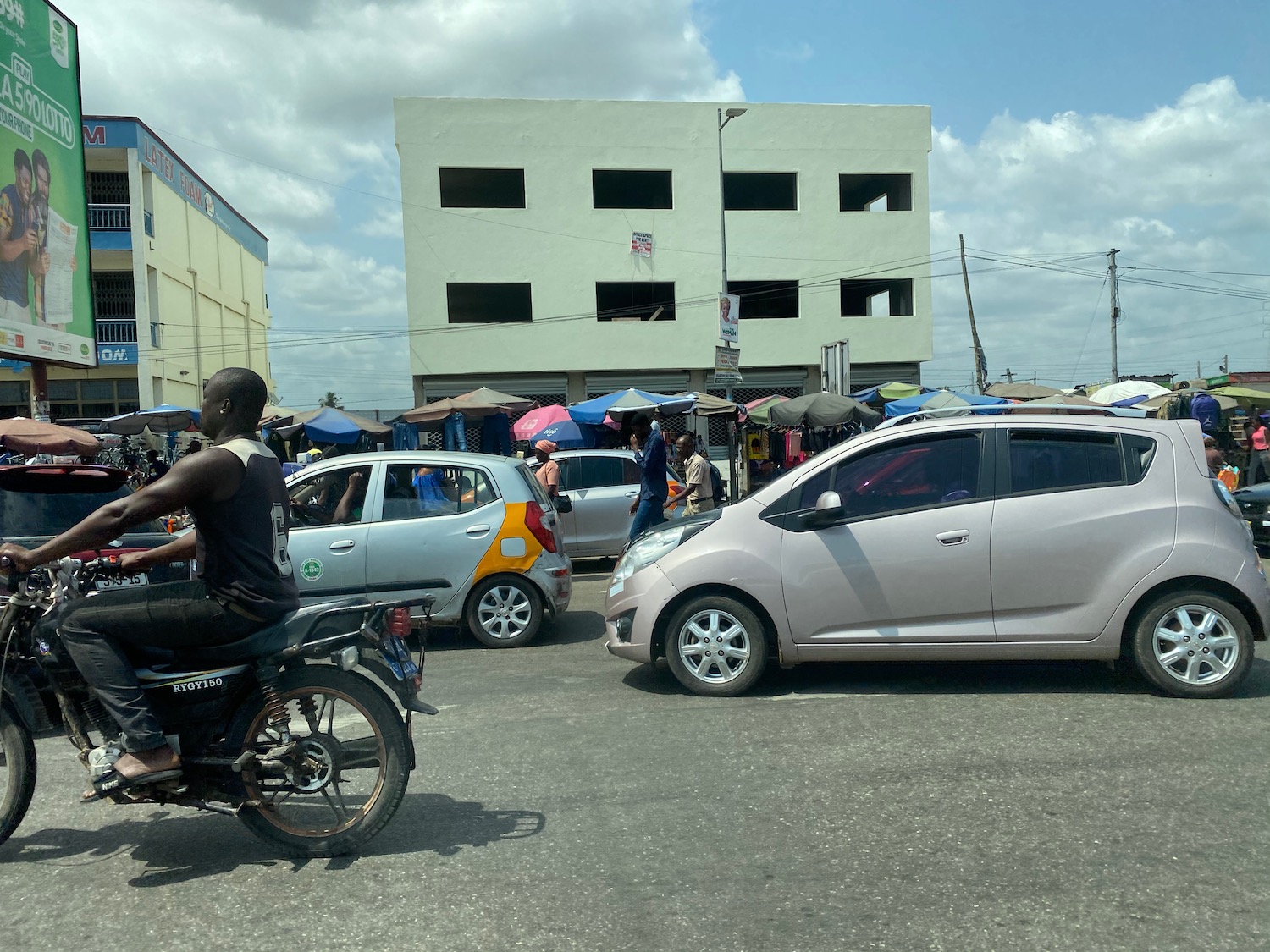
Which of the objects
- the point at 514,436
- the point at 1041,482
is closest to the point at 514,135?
the point at 514,436

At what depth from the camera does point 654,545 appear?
6961 mm

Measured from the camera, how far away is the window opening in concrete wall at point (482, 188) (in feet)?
110

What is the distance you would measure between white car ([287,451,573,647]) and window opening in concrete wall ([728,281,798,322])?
2648 cm

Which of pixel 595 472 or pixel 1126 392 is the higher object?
pixel 1126 392

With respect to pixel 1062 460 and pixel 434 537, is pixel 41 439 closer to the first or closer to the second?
pixel 434 537

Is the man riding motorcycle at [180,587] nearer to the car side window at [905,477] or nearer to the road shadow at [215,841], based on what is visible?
the road shadow at [215,841]

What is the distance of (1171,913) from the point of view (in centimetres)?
349

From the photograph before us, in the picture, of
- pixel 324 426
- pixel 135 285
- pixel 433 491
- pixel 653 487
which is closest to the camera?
pixel 433 491

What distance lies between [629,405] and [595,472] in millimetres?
5465

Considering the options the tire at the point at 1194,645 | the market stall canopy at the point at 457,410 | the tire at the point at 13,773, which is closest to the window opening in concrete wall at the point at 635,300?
the market stall canopy at the point at 457,410

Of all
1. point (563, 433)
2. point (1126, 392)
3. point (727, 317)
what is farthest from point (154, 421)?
point (1126, 392)

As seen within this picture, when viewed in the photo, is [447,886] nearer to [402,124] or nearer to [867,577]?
[867,577]

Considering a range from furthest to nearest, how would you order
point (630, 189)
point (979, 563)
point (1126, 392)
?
point (630, 189), point (1126, 392), point (979, 563)

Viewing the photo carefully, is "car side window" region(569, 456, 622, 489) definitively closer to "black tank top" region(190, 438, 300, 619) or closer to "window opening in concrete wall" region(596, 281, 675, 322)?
"black tank top" region(190, 438, 300, 619)
